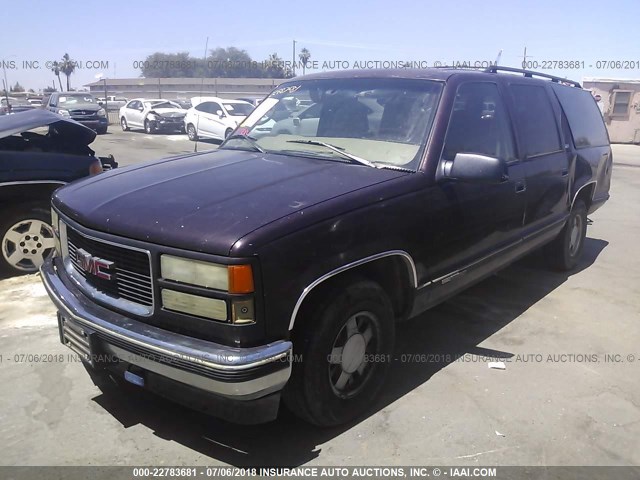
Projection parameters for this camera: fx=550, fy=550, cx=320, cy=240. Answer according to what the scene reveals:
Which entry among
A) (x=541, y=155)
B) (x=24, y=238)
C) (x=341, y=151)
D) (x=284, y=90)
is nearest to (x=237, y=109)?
(x=24, y=238)

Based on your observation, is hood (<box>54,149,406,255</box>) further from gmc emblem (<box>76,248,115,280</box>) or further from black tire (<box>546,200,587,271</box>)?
black tire (<box>546,200,587,271</box>)

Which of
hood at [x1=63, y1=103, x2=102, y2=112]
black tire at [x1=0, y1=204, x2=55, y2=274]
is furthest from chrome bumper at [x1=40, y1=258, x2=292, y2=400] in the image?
hood at [x1=63, y1=103, x2=102, y2=112]

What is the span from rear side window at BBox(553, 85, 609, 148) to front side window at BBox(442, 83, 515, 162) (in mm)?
1516

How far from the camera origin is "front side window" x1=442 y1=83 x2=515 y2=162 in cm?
367

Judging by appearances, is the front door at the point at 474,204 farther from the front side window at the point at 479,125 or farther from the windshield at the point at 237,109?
the windshield at the point at 237,109

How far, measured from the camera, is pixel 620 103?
78.2 ft

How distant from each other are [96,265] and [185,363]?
80cm

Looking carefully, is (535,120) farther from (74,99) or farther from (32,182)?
(74,99)

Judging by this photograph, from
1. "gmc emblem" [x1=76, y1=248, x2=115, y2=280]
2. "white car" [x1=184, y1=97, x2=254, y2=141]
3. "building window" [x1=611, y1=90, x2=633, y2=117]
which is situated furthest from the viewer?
"building window" [x1=611, y1=90, x2=633, y2=117]

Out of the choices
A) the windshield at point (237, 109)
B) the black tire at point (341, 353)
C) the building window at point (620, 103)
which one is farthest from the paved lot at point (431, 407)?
the building window at point (620, 103)

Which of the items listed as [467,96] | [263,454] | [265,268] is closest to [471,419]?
[263,454]

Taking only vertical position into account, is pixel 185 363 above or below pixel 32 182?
below

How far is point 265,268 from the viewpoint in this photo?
2418mm

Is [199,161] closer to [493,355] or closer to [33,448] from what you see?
[33,448]
